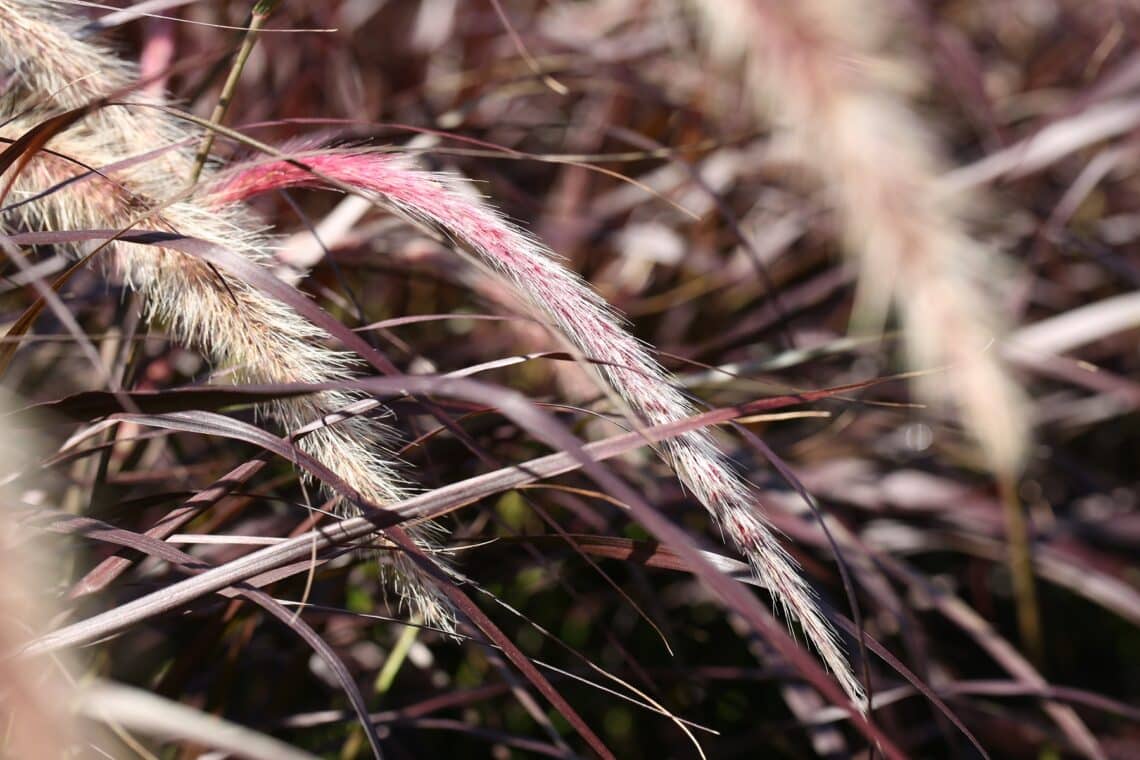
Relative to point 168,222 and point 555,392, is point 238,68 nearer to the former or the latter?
point 168,222

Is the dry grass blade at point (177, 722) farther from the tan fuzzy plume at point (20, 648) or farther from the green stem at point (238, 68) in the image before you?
the green stem at point (238, 68)

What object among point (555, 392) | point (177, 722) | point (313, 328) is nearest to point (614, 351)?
point (313, 328)

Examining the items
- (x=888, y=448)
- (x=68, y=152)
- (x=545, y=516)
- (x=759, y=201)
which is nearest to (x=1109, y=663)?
(x=888, y=448)

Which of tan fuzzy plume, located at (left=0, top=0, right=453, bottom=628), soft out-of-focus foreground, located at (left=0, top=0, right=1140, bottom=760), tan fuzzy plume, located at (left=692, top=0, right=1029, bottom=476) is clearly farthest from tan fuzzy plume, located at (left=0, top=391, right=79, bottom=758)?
tan fuzzy plume, located at (left=692, top=0, right=1029, bottom=476)

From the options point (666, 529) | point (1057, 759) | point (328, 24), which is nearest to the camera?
point (666, 529)

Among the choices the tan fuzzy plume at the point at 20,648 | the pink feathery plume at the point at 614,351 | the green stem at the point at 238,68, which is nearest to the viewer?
the tan fuzzy plume at the point at 20,648

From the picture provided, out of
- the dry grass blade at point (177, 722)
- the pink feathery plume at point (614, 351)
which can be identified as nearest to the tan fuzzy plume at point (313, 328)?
the pink feathery plume at point (614, 351)

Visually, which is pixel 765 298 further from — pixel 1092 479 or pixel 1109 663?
pixel 1109 663
